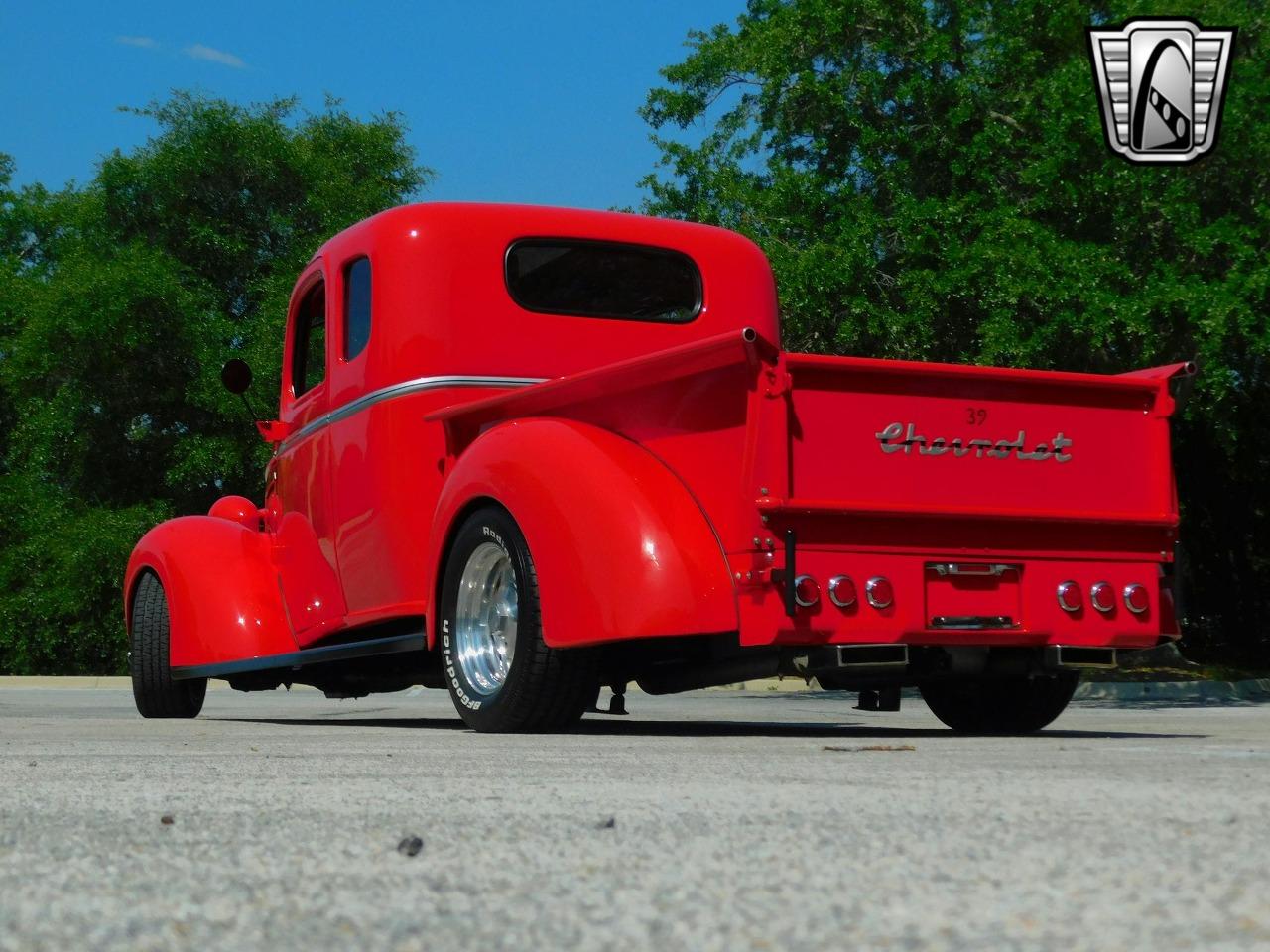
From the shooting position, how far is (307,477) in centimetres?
973

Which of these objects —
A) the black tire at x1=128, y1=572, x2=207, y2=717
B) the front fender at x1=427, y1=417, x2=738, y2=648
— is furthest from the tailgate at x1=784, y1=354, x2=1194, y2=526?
the black tire at x1=128, y1=572, x2=207, y2=717

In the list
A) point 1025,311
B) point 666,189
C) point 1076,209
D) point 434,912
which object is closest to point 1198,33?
point 1076,209

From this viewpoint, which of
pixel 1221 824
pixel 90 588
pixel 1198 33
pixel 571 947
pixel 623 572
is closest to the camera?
pixel 571 947

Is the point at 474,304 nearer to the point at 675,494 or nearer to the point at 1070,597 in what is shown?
the point at 675,494

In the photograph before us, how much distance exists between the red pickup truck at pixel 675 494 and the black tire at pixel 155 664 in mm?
1519

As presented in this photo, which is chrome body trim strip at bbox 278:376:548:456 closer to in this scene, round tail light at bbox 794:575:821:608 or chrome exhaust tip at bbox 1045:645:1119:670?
round tail light at bbox 794:575:821:608

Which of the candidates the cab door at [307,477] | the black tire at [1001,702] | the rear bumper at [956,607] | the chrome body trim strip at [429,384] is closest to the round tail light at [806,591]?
the rear bumper at [956,607]

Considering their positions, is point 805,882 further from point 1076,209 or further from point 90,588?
point 90,588

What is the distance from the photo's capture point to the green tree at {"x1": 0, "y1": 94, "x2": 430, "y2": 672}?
2789cm

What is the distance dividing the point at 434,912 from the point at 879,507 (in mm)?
4430

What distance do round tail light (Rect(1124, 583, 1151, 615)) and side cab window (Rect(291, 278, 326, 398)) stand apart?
173 inches

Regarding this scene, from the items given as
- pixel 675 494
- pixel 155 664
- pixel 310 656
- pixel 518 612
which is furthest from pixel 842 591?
pixel 155 664

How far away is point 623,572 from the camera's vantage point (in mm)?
6801

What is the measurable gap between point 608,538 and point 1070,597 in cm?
191
